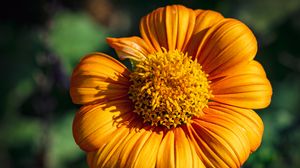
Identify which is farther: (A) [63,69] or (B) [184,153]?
(A) [63,69]

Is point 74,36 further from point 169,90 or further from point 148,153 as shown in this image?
point 148,153

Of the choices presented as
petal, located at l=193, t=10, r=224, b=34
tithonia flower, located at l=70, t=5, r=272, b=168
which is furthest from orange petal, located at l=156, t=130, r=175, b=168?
petal, located at l=193, t=10, r=224, b=34

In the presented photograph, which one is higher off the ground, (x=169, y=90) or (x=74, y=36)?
(x=169, y=90)

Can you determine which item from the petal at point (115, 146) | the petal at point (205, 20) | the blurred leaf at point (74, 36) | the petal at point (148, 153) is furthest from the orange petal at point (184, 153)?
the blurred leaf at point (74, 36)

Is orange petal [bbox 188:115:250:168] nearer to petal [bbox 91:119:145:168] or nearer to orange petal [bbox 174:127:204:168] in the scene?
orange petal [bbox 174:127:204:168]

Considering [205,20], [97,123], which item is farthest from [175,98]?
[205,20]
